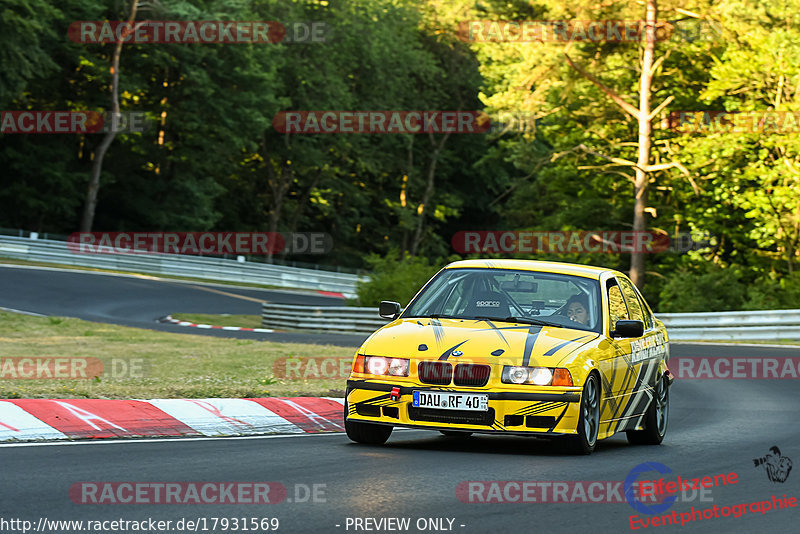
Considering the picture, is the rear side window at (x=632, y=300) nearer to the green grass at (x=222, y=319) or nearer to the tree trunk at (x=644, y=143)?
the green grass at (x=222, y=319)

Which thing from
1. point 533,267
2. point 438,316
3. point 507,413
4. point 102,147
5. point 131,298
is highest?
point 102,147

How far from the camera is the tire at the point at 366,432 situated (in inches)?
402

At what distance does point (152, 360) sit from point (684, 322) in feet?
55.8

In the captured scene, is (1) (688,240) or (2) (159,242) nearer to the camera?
(1) (688,240)

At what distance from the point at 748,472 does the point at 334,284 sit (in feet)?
161

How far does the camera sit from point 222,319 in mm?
37250

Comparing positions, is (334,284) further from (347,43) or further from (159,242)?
(347,43)

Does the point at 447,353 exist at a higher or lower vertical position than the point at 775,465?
higher

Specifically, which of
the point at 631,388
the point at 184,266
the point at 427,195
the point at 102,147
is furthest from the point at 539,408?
the point at 427,195

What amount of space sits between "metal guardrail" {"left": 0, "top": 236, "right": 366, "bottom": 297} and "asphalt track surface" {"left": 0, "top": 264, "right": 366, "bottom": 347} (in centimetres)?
245

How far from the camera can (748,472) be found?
9.30 metres

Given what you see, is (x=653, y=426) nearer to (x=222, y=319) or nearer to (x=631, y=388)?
(x=631, y=388)

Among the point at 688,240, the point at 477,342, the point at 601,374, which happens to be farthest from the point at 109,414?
the point at 688,240

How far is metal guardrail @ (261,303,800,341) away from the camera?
29484 mm
